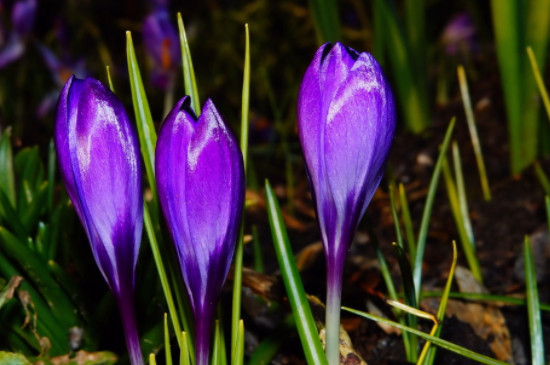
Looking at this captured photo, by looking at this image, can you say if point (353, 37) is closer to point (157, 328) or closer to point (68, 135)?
point (157, 328)

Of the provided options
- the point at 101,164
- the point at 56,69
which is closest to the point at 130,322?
the point at 101,164

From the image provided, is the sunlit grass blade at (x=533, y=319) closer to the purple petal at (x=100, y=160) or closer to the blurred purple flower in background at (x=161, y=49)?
the purple petal at (x=100, y=160)

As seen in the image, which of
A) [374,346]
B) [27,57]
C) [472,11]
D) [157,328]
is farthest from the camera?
[27,57]

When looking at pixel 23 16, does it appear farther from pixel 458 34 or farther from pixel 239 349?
pixel 239 349

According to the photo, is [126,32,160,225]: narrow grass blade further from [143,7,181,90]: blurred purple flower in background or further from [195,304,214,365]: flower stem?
[143,7,181,90]: blurred purple flower in background

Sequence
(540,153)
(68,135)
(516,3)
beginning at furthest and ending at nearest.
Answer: (540,153) < (516,3) < (68,135)

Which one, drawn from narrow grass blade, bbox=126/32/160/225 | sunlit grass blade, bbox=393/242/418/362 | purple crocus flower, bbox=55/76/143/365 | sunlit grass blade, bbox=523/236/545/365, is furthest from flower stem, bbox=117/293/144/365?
sunlit grass blade, bbox=523/236/545/365

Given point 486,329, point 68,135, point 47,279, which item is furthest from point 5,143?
point 486,329
